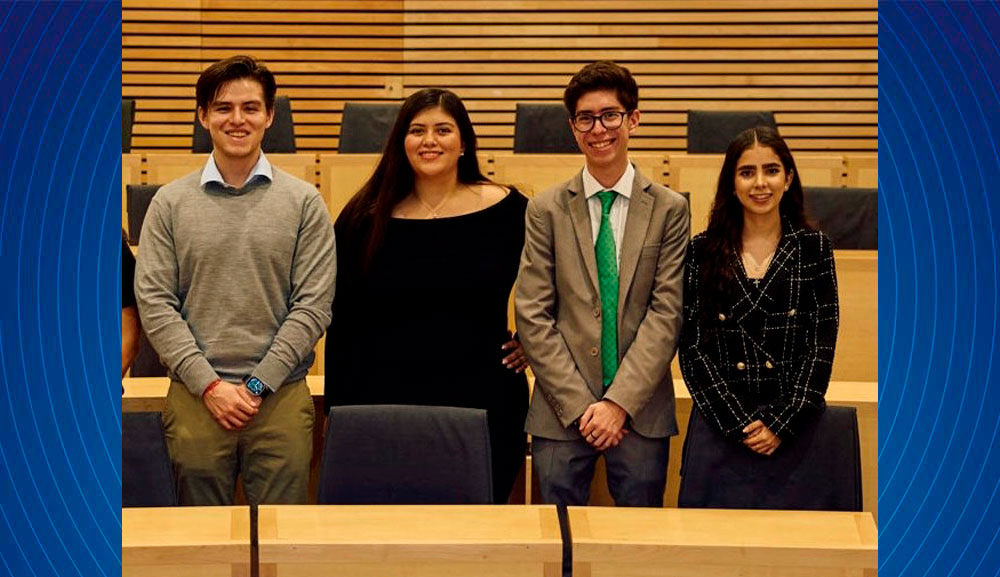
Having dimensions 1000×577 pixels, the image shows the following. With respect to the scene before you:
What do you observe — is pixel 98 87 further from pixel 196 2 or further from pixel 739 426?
pixel 196 2

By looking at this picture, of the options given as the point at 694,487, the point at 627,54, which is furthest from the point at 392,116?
the point at 694,487

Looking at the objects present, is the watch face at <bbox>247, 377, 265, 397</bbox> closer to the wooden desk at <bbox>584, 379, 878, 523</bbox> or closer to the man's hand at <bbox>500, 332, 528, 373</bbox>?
the man's hand at <bbox>500, 332, 528, 373</bbox>

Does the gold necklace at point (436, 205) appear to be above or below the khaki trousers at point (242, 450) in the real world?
above

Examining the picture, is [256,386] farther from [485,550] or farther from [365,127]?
[365,127]

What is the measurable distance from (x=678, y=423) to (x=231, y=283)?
3.54 feet

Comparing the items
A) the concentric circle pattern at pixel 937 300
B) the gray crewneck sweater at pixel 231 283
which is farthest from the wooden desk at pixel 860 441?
the concentric circle pattern at pixel 937 300

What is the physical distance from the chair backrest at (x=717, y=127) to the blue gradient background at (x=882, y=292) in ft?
15.3

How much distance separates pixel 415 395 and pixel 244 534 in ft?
2.67

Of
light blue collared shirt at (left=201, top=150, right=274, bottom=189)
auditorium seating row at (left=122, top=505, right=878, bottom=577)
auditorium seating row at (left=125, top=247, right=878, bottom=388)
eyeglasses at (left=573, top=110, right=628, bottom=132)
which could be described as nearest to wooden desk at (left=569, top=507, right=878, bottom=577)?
auditorium seating row at (left=122, top=505, right=878, bottom=577)

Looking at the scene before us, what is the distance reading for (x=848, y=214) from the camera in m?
4.69

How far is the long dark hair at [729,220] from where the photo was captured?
246 cm

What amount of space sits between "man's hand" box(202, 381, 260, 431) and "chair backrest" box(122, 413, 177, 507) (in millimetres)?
158

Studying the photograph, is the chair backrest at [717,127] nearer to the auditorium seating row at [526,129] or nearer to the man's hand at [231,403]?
the auditorium seating row at [526,129]

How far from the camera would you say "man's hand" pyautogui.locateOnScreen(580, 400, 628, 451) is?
249 centimetres
